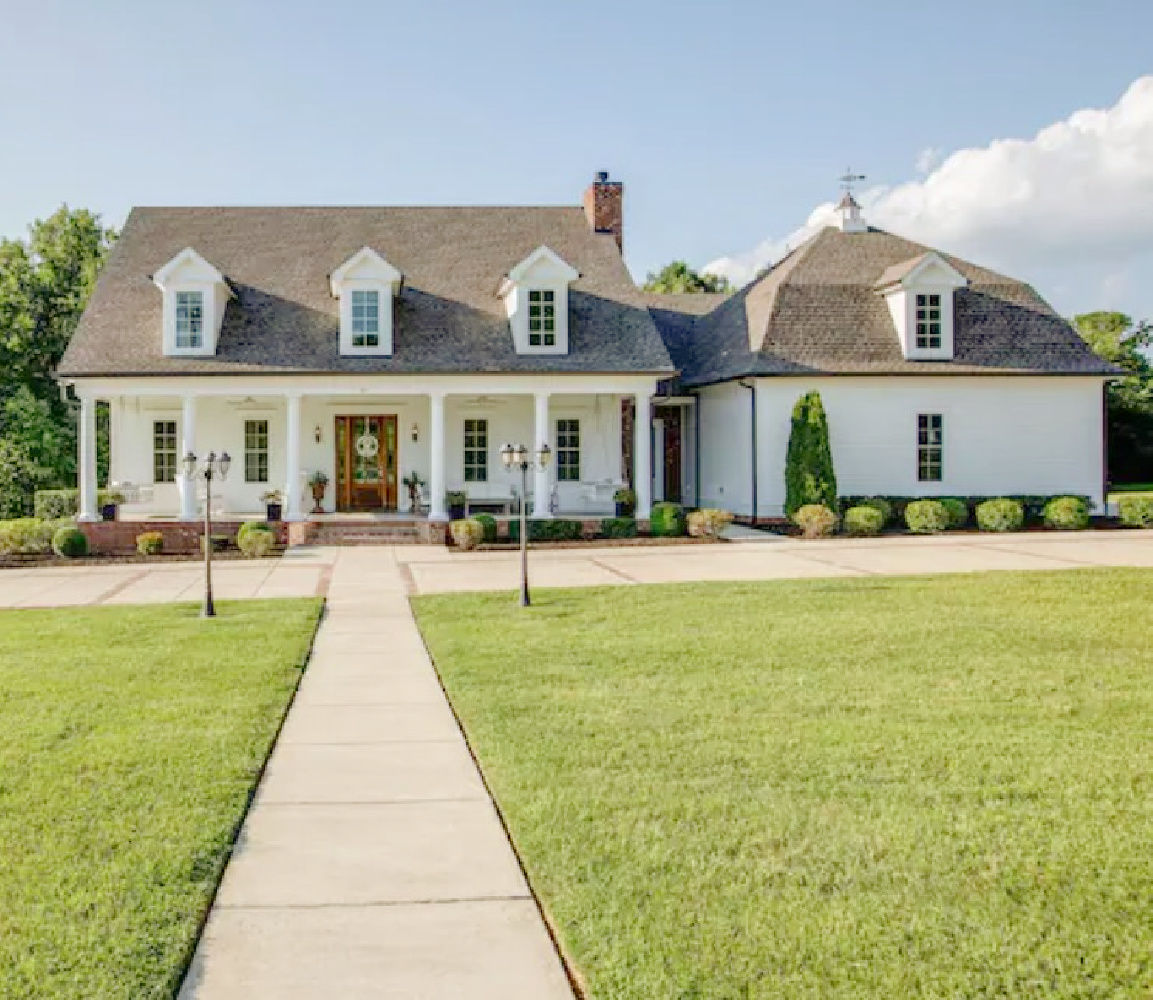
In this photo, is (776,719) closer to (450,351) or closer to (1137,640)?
(1137,640)

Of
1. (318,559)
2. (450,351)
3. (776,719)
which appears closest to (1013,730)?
(776,719)

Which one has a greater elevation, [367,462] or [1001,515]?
[367,462]

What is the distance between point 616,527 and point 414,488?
5313mm

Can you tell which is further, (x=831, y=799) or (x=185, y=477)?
(x=185, y=477)

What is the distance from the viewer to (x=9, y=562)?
68.8 feet

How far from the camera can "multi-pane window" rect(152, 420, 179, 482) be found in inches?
1041

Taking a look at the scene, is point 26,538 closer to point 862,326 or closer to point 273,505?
point 273,505

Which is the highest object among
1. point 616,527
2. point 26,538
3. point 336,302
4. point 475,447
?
point 336,302

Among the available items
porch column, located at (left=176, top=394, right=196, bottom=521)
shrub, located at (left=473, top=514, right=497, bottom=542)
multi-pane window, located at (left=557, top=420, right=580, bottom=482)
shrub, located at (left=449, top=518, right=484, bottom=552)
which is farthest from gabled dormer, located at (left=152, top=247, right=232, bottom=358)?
multi-pane window, located at (left=557, top=420, right=580, bottom=482)

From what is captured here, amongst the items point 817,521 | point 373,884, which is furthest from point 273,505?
point 373,884

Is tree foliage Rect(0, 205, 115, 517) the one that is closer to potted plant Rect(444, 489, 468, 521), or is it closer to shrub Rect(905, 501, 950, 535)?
potted plant Rect(444, 489, 468, 521)

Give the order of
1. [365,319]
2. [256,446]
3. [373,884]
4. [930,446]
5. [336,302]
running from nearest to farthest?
[373,884] → [365,319] → [336,302] → [930,446] → [256,446]

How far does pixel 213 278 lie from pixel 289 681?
16991 mm

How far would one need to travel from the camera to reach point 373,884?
482 centimetres
